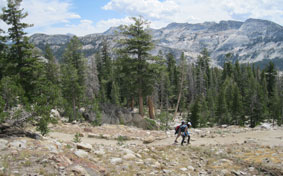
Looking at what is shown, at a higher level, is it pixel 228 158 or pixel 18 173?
pixel 18 173

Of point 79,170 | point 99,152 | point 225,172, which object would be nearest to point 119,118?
point 99,152

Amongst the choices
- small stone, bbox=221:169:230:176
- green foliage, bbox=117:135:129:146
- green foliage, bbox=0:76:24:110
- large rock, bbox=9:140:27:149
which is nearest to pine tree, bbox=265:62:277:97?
green foliage, bbox=117:135:129:146

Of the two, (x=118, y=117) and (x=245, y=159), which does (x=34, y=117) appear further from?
(x=118, y=117)

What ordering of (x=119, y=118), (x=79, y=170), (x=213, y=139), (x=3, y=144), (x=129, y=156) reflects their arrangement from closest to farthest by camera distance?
1. (x=79, y=170)
2. (x=3, y=144)
3. (x=129, y=156)
4. (x=213, y=139)
5. (x=119, y=118)

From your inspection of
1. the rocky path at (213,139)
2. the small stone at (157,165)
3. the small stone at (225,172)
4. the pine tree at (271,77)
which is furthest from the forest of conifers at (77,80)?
the pine tree at (271,77)

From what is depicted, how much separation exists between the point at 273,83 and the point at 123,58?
5804cm

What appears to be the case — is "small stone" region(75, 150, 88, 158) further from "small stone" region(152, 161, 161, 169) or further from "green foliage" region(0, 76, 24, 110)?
"green foliage" region(0, 76, 24, 110)

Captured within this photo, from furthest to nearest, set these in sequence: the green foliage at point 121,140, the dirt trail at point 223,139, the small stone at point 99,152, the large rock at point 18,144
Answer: the dirt trail at point 223,139
the green foliage at point 121,140
the small stone at point 99,152
the large rock at point 18,144

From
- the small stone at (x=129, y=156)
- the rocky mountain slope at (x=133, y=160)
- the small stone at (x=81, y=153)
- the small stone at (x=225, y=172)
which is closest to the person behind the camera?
the rocky mountain slope at (x=133, y=160)

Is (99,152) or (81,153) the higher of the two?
(81,153)

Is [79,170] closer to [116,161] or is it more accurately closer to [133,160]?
[116,161]

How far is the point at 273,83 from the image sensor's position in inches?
2594

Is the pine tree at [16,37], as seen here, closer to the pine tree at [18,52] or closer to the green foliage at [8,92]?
the pine tree at [18,52]

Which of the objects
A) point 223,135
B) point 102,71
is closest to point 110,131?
point 223,135
